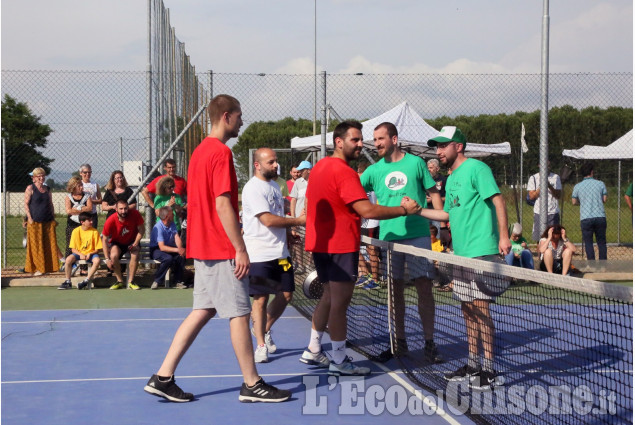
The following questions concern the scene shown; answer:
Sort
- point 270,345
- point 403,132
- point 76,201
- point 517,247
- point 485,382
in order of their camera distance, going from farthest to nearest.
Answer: point 403,132 → point 76,201 → point 517,247 → point 270,345 → point 485,382

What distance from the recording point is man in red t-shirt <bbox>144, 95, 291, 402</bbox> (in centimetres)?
540

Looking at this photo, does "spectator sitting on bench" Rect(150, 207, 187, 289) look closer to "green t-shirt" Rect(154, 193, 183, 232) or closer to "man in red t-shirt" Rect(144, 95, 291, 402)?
"green t-shirt" Rect(154, 193, 183, 232)

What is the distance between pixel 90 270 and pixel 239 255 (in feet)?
24.9

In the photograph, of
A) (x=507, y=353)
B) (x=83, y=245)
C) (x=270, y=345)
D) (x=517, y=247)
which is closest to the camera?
(x=507, y=353)

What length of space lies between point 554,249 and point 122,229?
6.48 metres

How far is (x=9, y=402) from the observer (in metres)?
5.83

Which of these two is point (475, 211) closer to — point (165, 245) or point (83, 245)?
point (165, 245)

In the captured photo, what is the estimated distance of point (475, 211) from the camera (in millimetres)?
6016

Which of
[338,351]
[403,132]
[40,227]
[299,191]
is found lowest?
[338,351]

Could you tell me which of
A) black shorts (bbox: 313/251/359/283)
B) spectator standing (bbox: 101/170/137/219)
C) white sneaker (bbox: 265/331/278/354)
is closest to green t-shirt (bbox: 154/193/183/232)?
spectator standing (bbox: 101/170/137/219)

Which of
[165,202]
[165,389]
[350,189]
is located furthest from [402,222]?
[165,202]

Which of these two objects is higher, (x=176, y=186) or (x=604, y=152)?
(x=604, y=152)

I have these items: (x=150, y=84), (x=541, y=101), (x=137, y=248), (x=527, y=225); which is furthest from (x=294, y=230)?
(x=527, y=225)

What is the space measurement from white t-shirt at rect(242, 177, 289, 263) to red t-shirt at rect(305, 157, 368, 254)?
0.40 metres
